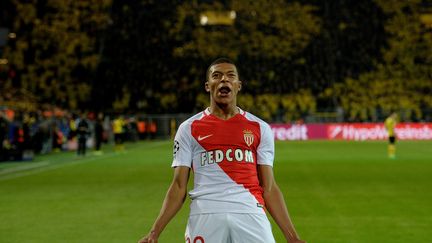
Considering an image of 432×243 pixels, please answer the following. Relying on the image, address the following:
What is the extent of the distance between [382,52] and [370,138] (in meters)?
15.9

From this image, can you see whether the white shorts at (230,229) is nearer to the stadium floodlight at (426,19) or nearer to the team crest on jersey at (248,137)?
the team crest on jersey at (248,137)

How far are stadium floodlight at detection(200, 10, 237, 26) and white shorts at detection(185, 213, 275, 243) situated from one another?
67.2m

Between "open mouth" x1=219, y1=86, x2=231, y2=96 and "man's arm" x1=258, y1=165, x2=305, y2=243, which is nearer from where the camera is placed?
"open mouth" x1=219, y1=86, x2=231, y2=96

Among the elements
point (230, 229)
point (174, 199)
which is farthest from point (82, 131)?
point (230, 229)

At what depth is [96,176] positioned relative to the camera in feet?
87.0

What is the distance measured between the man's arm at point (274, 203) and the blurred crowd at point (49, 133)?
28.2 metres

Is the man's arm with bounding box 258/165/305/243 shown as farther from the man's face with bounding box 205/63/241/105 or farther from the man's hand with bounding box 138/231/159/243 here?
the man's hand with bounding box 138/231/159/243

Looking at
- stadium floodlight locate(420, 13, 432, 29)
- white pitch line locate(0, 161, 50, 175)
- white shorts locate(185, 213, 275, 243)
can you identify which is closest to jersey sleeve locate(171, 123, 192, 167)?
white shorts locate(185, 213, 275, 243)

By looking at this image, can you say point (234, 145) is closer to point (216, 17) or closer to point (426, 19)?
point (216, 17)

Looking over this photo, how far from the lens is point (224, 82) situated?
5840 mm

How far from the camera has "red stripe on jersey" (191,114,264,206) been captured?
19.4ft

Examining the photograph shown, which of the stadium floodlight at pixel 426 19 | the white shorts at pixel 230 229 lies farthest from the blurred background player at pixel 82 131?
the stadium floodlight at pixel 426 19

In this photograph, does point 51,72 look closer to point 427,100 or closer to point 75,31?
point 75,31

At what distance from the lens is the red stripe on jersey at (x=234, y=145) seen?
590 cm
